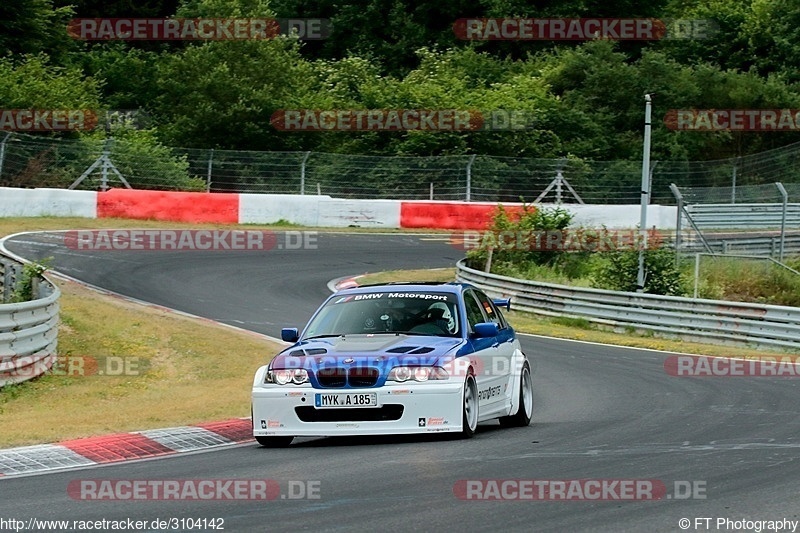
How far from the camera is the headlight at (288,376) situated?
11742 millimetres

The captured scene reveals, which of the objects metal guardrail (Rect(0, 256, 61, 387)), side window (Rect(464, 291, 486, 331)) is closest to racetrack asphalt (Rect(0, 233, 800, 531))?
side window (Rect(464, 291, 486, 331))

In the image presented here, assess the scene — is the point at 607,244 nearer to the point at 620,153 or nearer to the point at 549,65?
the point at 620,153

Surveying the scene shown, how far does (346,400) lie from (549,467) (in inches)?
89.5

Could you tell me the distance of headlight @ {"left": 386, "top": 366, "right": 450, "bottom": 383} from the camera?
11.6 metres

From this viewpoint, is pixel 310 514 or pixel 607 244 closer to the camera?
pixel 310 514

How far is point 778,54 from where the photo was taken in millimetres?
66000

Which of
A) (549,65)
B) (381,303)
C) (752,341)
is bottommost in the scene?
(752,341)

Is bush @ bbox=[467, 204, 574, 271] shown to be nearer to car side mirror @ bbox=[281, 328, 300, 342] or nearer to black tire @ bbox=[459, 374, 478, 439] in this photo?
car side mirror @ bbox=[281, 328, 300, 342]

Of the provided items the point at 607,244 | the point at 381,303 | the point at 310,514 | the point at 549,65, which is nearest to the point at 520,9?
the point at 549,65

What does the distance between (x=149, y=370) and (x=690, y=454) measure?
1025 centimetres

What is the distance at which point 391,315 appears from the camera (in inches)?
506

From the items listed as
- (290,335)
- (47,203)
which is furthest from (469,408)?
(47,203)

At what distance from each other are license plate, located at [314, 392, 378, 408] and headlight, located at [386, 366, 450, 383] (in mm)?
224

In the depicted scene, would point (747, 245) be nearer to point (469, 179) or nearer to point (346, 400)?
point (469, 179)
